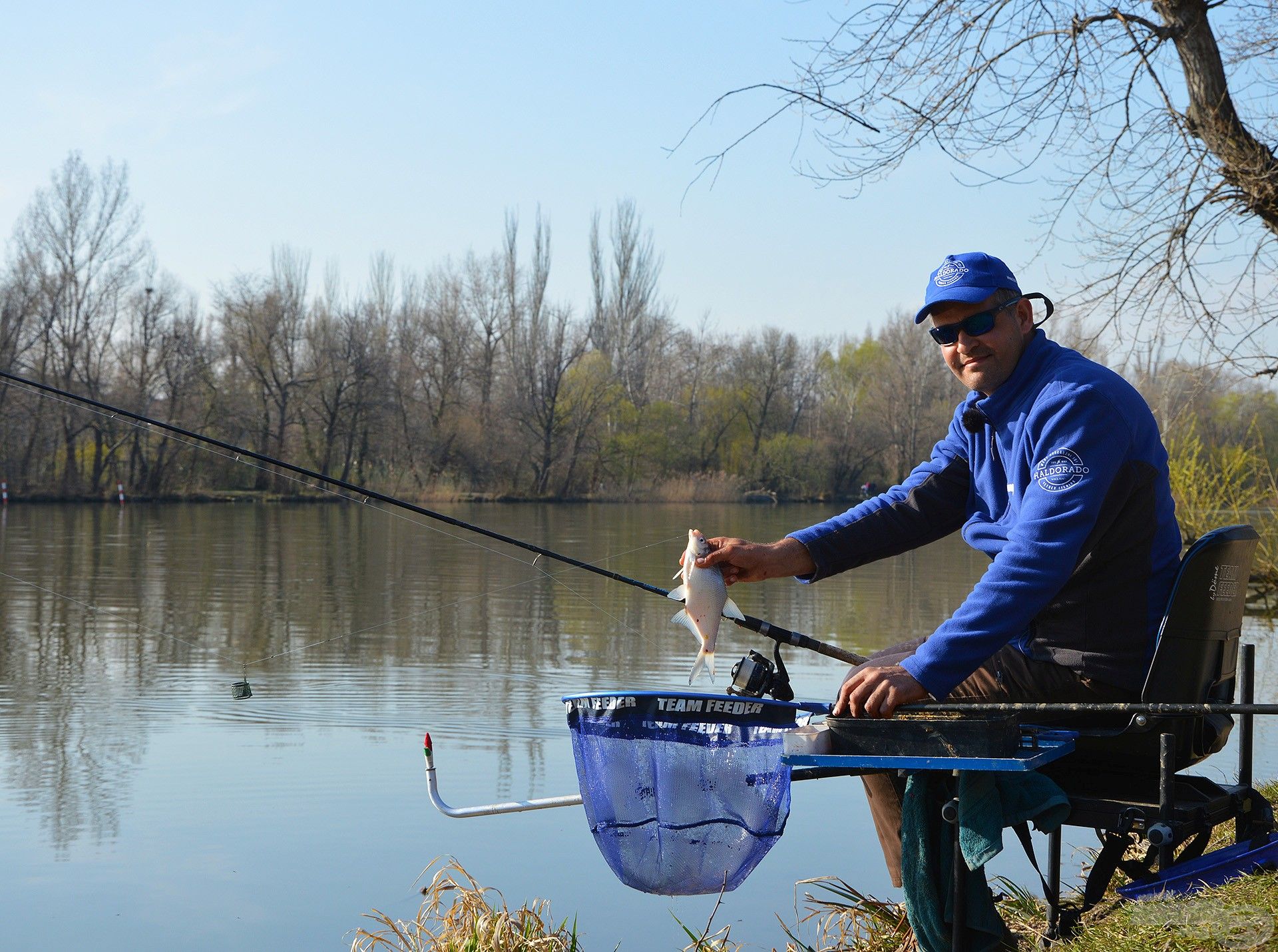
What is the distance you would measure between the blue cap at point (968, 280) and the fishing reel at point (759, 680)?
881 mm

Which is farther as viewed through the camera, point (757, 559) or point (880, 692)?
point (757, 559)

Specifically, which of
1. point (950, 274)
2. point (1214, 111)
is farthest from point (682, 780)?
point (1214, 111)

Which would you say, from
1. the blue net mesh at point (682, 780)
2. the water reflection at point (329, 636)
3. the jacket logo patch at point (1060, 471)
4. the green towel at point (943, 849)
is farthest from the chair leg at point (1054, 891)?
the water reflection at point (329, 636)

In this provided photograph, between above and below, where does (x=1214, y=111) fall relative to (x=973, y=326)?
above

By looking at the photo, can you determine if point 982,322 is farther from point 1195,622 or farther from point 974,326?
point 1195,622

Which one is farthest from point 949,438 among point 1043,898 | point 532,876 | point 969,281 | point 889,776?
point 532,876

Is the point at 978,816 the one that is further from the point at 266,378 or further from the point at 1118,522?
the point at 266,378

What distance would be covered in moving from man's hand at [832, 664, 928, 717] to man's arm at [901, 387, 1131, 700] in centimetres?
2

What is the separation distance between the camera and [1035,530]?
8.30 ft

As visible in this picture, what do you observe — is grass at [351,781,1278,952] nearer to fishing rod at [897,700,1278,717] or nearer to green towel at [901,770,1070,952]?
green towel at [901,770,1070,952]

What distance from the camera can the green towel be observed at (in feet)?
8.38

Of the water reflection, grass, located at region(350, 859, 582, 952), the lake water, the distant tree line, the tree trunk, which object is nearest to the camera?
grass, located at region(350, 859, 582, 952)

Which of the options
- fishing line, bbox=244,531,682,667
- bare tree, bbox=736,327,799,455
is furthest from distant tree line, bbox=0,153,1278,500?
fishing line, bbox=244,531,682,667

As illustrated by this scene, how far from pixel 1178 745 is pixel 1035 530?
59 cm
